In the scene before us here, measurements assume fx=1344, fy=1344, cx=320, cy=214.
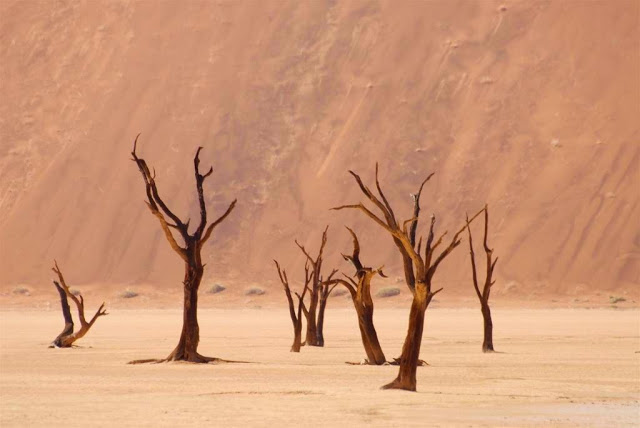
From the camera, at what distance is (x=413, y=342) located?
53.0 ft

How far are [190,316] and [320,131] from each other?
52.4 m

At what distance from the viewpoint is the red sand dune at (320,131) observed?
69062 mm

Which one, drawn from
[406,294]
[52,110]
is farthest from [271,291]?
[52,110]

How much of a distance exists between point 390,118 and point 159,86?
14.0m

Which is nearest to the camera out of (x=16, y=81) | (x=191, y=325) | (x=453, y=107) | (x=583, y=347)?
(x=191, y=325)

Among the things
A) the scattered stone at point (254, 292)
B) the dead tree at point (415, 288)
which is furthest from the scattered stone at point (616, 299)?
the dead tree at point (415, 288)

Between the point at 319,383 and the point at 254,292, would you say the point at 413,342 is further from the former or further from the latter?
the point at 254,292


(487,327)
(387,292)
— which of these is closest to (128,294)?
(387,292)

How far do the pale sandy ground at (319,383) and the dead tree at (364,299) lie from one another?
59 centimetres

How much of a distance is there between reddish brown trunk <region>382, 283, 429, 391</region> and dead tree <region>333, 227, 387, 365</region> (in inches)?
139

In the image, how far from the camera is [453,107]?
7356 centimetres

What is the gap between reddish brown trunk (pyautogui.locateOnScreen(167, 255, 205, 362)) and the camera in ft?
72.6

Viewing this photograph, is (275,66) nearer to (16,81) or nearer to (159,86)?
(159,86)

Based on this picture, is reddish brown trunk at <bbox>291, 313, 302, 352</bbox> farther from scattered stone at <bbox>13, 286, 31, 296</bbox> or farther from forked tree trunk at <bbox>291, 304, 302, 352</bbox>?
scattered stone at <bbox>13, 286, 31, 296</bbox>
